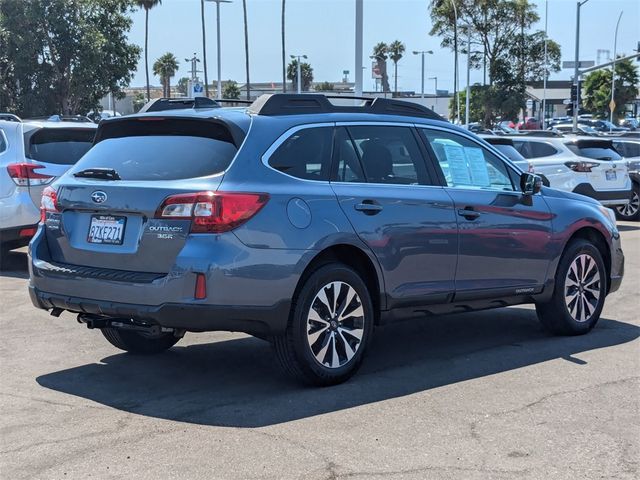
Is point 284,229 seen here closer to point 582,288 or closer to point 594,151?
point 582,288

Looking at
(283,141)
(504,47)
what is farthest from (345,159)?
(504,47)

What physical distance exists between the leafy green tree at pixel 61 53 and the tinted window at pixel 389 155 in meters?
25.7

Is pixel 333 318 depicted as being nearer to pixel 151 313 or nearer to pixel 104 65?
pixel 151 313

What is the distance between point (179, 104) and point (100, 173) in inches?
38.2

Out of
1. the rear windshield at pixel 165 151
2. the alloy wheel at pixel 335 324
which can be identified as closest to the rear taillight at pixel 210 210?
the rear windshield at pixel 165 151

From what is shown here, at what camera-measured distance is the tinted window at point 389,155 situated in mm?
5953

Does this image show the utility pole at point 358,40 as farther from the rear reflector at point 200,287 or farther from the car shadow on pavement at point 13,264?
the rear reflector at point 200,287

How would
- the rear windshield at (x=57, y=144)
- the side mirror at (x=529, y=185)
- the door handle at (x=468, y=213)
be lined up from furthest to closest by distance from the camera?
the rear windshield at (x=57, y=144), the side mirror at (x=529, y=185), the door handle at (x=468, y=213)

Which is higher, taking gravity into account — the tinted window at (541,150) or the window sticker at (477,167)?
the window sticker at (477,167)

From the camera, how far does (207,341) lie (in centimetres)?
699

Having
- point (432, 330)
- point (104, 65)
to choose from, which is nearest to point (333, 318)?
point (432, 330)

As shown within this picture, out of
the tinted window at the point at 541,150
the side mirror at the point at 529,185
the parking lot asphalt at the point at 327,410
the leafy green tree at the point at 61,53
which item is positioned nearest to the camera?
the parking lot asphalt at the point at 327,410

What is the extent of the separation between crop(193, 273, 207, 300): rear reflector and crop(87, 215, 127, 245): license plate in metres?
0.63

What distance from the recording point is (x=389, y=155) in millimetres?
6109
